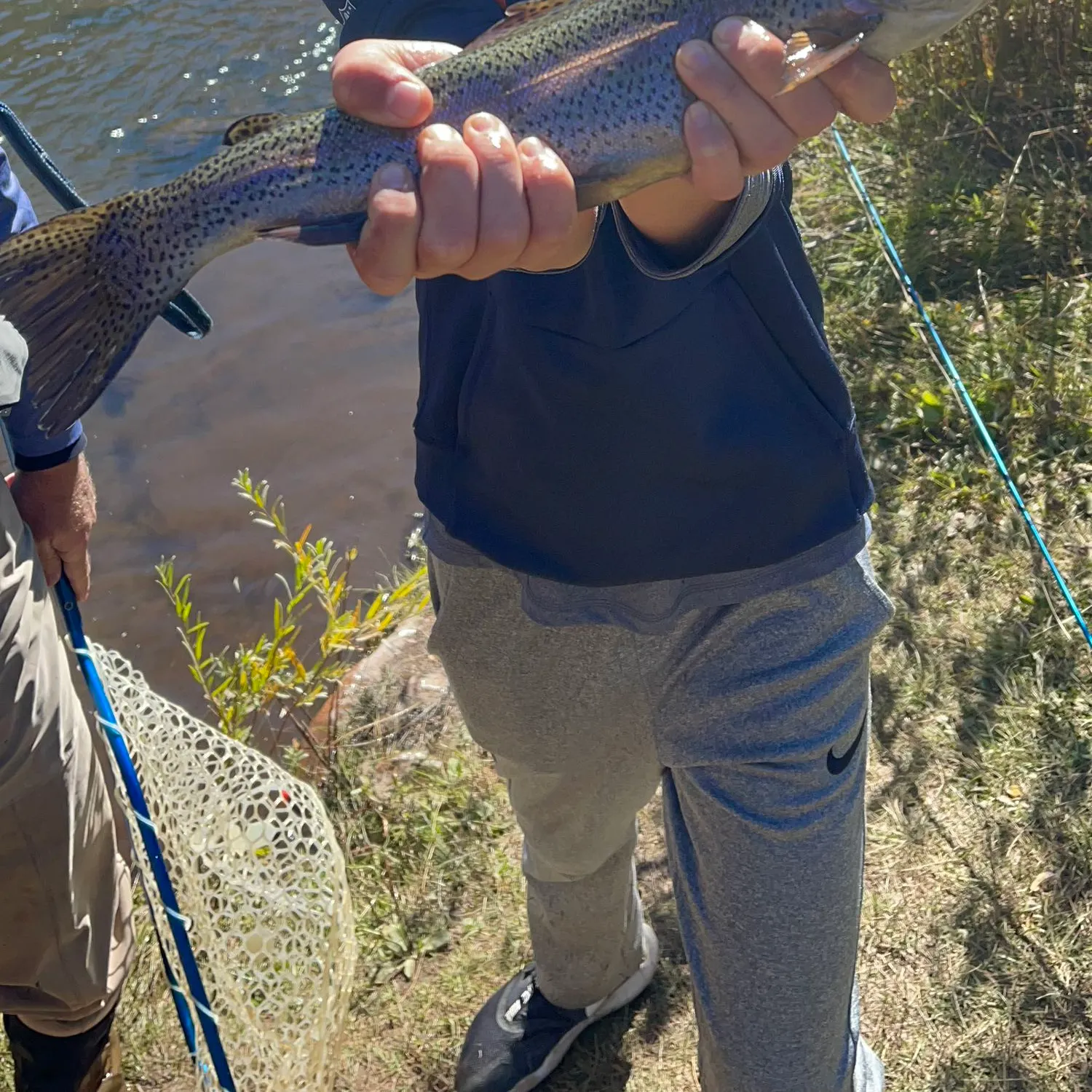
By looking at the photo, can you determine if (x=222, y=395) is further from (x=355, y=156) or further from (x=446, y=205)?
(x=446, y=205)

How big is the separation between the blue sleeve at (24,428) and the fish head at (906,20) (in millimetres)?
1891

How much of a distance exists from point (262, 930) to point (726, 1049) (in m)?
1.04

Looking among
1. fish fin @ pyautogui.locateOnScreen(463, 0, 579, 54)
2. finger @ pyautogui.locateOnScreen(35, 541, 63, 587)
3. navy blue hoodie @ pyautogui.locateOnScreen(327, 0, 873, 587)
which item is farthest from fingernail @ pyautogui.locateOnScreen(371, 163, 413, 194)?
finger @ pyautogui.locateOnScreen(35, 541, 63, 587)

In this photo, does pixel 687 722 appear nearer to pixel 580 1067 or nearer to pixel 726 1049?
pixel 726 1049

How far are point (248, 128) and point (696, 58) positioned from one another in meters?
0.83

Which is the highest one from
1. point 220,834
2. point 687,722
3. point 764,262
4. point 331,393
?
point 764,262

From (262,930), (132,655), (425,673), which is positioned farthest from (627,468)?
(132,655)

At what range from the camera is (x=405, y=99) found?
1.87 metres

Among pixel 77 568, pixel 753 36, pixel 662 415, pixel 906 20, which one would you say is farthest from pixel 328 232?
pixel 77 568

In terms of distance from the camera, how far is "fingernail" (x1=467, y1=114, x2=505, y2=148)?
1.78 metres

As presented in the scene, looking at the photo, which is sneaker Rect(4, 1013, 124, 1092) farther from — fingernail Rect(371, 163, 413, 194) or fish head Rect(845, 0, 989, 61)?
fish head Rect(845, 0, 989, 61)

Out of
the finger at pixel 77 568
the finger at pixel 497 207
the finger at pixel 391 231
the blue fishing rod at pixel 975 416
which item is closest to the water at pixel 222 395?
the finger at pixel 77 568

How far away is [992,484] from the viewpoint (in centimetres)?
406

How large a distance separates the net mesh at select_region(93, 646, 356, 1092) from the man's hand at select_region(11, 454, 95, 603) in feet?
1.05
